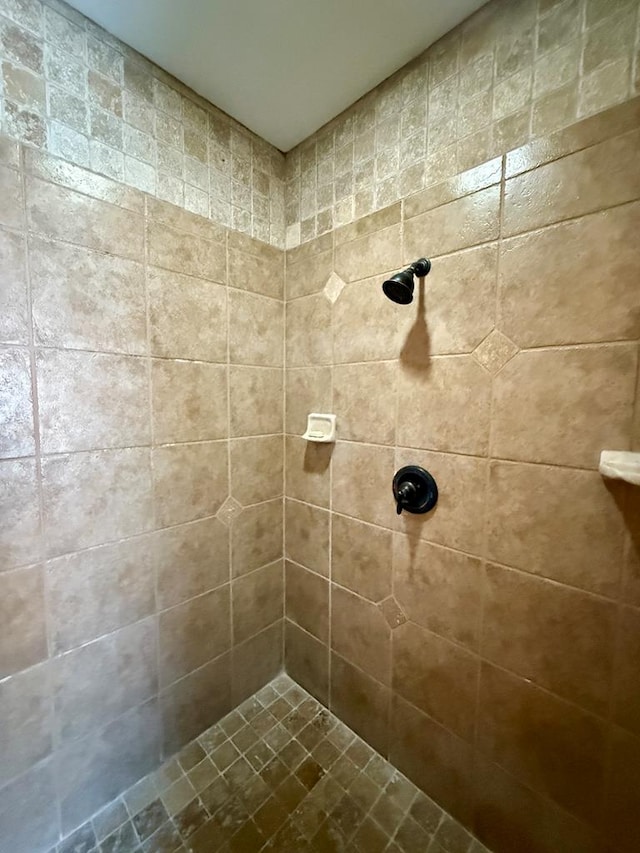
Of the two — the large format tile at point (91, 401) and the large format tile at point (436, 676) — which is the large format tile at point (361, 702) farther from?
the large format tile at point (91, 401)

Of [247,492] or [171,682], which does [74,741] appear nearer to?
[171,682]

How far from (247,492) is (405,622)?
0.62m

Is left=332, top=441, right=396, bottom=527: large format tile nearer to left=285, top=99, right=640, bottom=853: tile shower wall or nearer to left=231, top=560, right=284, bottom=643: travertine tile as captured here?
left=285, top=99, right=640, bottom=853: tile shower wall

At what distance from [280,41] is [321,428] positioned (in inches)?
38.5

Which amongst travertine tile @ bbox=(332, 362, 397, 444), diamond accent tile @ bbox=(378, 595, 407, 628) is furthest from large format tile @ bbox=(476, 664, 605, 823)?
travertine tile @ bbox=(332, 362, 397, 444)

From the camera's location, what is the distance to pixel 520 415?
0.70 meters

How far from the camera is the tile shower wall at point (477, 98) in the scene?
0.59m

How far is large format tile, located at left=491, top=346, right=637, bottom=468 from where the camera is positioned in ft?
1.95

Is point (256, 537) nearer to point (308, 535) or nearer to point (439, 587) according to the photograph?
point (308, 535)

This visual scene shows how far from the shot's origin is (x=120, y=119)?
2.64 feet

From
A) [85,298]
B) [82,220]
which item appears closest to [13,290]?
[85,298]

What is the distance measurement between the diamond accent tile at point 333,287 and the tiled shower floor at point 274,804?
1419mm

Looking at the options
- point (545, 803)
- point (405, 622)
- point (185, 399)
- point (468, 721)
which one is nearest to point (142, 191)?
point (185, 399)

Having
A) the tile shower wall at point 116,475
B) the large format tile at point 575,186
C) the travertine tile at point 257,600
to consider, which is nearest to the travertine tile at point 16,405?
the tile shower wall at point 116,475
